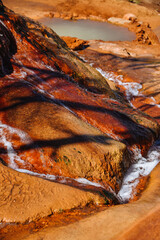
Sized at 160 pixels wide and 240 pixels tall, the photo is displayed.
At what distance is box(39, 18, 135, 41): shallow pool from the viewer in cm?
1681

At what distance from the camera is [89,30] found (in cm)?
1800

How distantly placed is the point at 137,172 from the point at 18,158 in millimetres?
2414

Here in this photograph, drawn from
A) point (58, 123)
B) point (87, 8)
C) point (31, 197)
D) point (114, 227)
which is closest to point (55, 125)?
point (58, 123)

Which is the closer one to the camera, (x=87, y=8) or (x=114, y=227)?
(x=114, y=227)

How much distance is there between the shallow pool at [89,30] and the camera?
55.2 ft

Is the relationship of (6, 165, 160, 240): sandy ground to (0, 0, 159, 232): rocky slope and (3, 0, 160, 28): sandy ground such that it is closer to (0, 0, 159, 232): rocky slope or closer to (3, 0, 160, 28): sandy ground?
(0, 0, 159, 232): rocky slope

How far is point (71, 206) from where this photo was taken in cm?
245

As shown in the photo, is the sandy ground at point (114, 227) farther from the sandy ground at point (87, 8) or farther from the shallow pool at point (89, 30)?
the sandy ground at point (87, 8)

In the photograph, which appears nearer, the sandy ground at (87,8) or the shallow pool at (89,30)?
the shallow pool at (89,30)

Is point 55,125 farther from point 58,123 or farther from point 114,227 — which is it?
point 114,227

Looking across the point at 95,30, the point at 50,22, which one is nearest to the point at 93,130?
the point at 95,30

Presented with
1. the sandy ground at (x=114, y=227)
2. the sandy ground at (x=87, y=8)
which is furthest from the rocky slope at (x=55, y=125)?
the sandy ground at (x=87, y=8)

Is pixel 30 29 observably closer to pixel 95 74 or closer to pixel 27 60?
pixel 27 60

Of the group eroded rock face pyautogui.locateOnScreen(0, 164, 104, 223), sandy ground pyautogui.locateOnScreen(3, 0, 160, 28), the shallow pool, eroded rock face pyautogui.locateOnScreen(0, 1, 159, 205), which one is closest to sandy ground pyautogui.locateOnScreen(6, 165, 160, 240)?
eroded rock face pyautogui.locateOnScreen(0, 164, 104, 223)
